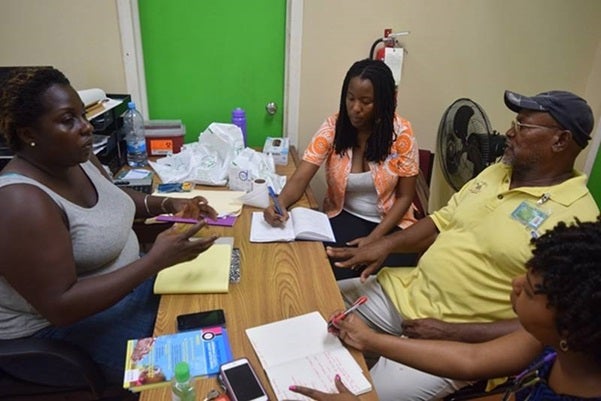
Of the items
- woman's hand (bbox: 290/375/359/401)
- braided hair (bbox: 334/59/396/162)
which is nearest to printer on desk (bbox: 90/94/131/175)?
braided hair (bbox: 334/59/396/162)

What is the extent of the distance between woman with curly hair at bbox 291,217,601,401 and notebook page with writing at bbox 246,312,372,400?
35mm

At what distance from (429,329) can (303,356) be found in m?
0.46

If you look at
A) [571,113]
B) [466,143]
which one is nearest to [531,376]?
[571,113]

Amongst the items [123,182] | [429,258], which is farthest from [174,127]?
[429,258]

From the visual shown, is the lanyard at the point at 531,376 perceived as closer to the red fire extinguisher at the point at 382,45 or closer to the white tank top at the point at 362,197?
the white tank top at the point at 362,197

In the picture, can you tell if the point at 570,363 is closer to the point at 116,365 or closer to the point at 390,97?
the point at 116,365

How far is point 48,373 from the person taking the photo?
3.39 ft

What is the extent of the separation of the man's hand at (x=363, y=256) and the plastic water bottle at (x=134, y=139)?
1165 millimetres

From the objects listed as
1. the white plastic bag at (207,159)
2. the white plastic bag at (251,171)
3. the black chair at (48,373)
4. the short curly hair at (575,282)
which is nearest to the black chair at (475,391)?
the short curly hair at (575,282)

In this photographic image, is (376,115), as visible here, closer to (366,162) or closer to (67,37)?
(366,162)

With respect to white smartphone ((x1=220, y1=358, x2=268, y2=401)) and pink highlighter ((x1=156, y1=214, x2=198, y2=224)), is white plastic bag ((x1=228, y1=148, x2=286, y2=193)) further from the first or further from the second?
white smartphone ((x1=220, y1=358, x2=268, y2=401))

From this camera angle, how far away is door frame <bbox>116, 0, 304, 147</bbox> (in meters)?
2.05

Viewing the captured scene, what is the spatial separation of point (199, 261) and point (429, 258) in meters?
0.75

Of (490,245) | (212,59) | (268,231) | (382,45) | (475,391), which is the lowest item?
(475,391)
